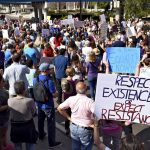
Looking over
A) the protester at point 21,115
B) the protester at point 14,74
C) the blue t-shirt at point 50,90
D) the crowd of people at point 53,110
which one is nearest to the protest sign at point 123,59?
the crowd of people at point 53,110

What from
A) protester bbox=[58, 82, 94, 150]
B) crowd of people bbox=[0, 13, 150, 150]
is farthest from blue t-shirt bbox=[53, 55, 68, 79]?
protester bbox=[58, 82, 94, 150]

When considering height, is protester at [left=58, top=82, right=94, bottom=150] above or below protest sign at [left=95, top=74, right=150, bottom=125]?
below

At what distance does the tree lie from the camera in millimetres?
34681

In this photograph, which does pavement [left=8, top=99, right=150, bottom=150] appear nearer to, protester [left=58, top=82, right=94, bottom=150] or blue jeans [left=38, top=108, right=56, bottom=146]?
blue jeans [left=38, top=108, right=56, bottom=146]

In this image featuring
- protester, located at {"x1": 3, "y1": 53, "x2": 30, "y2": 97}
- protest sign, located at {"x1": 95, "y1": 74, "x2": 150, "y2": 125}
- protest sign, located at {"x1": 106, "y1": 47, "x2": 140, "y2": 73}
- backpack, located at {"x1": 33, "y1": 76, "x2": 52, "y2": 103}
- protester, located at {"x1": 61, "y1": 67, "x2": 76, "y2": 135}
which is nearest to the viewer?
protest sign, located at {"x1": 95, "y1": 74, "x2": 150, "y2": 125}

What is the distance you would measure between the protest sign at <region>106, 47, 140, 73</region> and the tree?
24.5m

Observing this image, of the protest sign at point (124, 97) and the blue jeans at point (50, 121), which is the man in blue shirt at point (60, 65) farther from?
the protest sign at point (124, 97)

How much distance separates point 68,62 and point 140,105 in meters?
5.14

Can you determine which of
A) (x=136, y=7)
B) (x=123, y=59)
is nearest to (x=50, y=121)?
(x=123, y=59)

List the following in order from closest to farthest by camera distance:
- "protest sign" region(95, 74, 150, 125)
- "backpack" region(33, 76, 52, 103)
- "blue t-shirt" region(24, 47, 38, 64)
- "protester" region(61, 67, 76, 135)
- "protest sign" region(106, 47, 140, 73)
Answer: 1. "protest sign" region(95, 74, 150, 125)
2. "backpack" region(33, 76, 52, 103)
3. "protester" region(61, 67, 76, 135)
4. "protest sign" region(106, 47, 140, 73)
5. "blue t-shirt" region(24, 47, 38, 64)

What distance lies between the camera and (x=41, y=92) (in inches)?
283

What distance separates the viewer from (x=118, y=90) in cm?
551

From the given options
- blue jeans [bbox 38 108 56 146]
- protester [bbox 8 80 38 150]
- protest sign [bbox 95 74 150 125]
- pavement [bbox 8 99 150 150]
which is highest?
protest sign [bbox 95 74 150 125]

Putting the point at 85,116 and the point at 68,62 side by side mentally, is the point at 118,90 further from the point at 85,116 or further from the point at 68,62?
the point at 68,62
